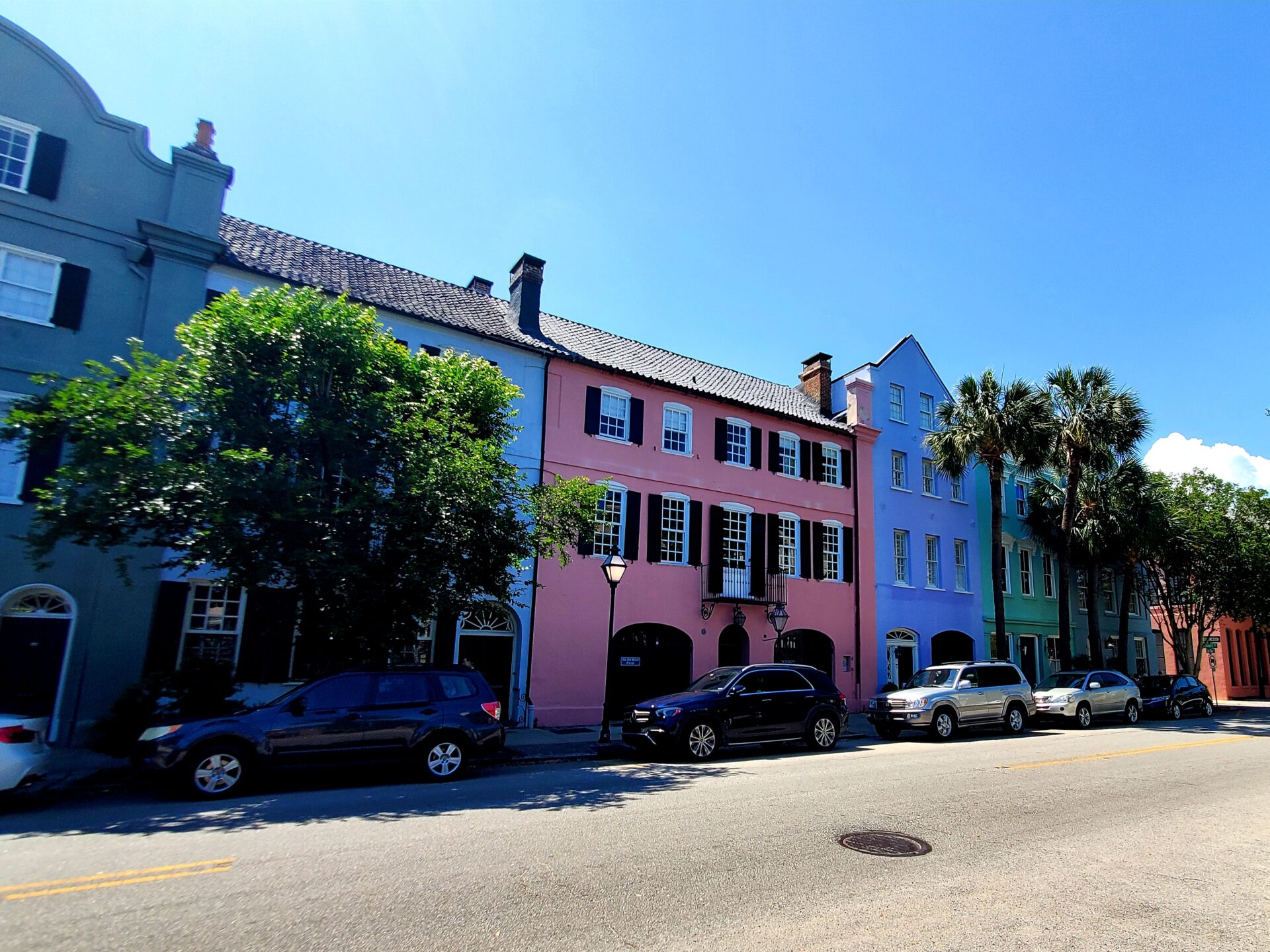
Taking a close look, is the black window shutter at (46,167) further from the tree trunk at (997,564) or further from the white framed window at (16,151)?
the tree trunk at (997,564)

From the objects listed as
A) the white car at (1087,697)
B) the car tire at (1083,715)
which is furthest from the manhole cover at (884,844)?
the car tire at (1083,715)

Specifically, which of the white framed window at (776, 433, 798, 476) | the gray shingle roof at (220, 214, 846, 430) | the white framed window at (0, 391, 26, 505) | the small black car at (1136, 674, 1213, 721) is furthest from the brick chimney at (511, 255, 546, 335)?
the small black car at (1136, 674, 1213, 721)

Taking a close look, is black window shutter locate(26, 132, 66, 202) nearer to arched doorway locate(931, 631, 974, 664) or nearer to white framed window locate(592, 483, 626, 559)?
white framed window locate(592, 483, 626, 559)

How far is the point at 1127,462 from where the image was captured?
89.2 feet

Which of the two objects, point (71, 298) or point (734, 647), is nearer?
point (71, 298)

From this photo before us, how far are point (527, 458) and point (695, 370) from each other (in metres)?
8.24

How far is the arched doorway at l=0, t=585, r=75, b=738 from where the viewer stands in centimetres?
1311

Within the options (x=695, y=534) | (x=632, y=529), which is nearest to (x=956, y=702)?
(x=695, y=534)

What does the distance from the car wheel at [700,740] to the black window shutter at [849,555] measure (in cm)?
1225

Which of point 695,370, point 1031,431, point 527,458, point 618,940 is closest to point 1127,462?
point 1031,431

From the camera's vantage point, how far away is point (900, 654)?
83.6 ft

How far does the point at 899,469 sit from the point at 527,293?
14704mm

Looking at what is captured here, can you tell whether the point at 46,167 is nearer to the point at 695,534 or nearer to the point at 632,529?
the point at 632,529

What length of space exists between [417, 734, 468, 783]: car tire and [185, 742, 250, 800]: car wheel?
88.2 inches
